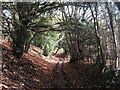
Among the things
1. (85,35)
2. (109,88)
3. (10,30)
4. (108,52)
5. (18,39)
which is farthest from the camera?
(85,35)

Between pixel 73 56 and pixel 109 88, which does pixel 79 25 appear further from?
pixel 73 56

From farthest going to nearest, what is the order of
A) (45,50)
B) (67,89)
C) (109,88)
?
(45,50) → (67,89) → (109,88)

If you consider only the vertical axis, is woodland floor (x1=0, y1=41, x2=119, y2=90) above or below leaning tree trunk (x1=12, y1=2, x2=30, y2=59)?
below

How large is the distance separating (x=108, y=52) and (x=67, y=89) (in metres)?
8.04

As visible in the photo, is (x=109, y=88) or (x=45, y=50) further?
(x=45, y=50)

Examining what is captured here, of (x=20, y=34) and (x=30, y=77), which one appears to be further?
(x=20, y=34)

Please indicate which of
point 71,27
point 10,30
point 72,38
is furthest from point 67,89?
point 72,38

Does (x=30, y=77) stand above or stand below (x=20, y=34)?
below

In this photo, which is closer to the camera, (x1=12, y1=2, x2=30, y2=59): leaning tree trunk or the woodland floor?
the woodland floor

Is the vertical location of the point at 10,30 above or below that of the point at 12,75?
above

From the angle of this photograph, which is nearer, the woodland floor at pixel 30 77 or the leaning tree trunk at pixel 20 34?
the woodland floor at pixel 30 77

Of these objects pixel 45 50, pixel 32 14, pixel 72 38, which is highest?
pixel 32 14

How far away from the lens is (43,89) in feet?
23.5

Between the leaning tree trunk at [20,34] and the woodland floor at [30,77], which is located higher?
the leaning tree trunk at [20,34]
